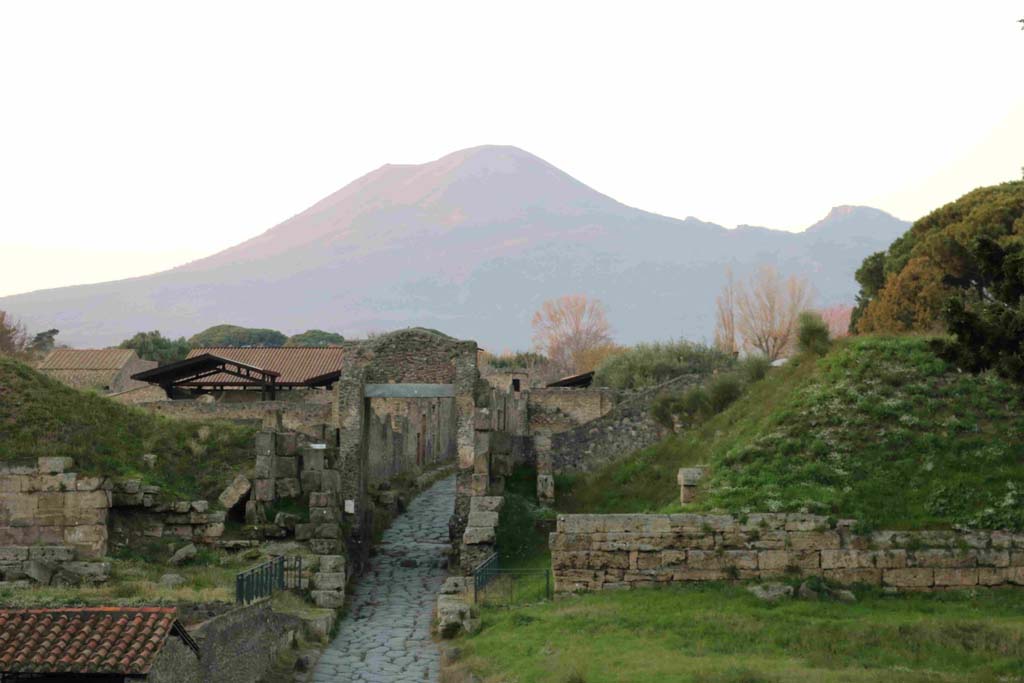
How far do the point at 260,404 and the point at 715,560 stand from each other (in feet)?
104

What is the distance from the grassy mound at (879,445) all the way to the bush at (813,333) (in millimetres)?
393

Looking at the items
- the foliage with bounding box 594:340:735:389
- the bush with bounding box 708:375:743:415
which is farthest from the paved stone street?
the foliage with bounding box 594:340:735:389

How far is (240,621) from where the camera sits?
15.8m

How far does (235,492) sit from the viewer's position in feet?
82.7

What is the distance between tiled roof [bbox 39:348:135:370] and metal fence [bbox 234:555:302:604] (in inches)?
2044

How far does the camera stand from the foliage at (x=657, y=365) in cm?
5969

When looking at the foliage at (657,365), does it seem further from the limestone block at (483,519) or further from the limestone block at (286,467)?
the limestone block at (483,519)

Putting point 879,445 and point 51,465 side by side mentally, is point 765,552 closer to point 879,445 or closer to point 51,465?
point 879,445

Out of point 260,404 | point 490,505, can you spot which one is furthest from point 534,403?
point 490,505

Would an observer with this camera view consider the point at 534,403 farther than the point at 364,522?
Yes

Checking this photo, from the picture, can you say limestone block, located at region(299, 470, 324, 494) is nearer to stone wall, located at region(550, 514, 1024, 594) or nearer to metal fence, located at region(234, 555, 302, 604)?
metal fence, located at region(234, 555, 302, 604)

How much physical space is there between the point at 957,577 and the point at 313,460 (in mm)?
15406

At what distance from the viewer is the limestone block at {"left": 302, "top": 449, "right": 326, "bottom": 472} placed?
88.6ft

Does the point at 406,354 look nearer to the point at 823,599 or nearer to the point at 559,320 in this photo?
the point at 823,599
